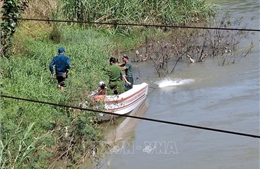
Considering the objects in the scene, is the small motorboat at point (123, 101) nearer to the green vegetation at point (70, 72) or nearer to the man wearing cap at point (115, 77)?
the man wearing cap at point (115, 77)

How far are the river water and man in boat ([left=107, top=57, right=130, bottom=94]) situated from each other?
803mm

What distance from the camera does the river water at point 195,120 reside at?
36.1ft

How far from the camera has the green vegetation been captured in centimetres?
860

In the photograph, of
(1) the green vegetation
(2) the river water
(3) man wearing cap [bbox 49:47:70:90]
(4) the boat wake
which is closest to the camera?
(1) the green vegetation

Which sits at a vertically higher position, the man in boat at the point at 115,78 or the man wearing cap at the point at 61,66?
the man wearing cap at the point at 61,66

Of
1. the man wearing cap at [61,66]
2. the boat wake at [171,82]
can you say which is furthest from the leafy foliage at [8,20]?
the boat wake at [171,82]

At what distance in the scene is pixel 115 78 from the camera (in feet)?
44.2

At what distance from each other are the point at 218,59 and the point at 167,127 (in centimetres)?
737

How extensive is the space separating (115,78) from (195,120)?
216 centimetres

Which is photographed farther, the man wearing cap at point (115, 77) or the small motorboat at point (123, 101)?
the man wearing cap at point (115, 77)

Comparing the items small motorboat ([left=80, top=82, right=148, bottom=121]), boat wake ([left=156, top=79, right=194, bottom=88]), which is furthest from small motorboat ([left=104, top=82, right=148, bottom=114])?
boat wake ([left=156, top=79, right=194, bottom=88])

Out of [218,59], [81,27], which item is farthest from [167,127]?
[81,27]

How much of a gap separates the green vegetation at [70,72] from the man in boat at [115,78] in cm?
44

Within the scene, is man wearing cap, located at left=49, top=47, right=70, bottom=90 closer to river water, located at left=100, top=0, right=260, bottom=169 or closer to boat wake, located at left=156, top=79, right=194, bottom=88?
river water, located at left=100, top=0, right=260, bottom=169
